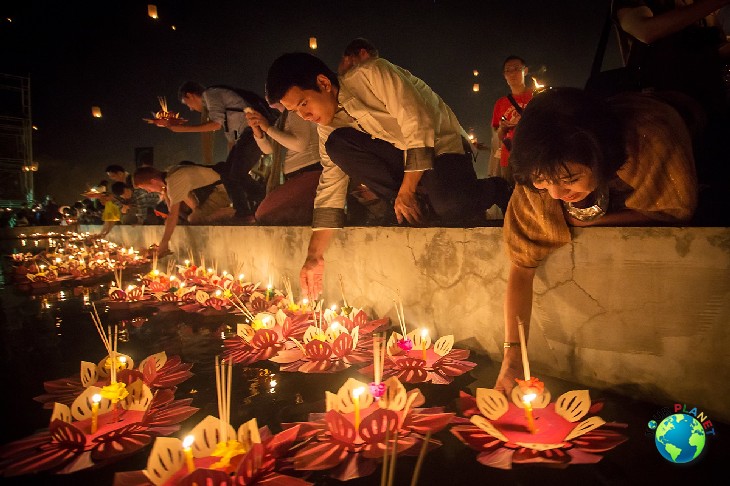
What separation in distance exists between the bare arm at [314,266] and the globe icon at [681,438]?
2.10 m

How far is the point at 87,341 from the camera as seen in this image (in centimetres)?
282

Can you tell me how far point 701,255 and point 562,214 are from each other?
483mm

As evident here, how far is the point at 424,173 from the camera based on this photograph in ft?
8.86

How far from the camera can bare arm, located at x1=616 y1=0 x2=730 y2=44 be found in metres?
1.80

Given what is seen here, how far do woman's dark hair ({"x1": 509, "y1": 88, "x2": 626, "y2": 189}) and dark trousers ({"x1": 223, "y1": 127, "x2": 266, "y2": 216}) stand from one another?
4.45 metres

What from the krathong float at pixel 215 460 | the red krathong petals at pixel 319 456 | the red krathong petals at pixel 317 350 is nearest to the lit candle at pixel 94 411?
the krathong float at pixel 215 460

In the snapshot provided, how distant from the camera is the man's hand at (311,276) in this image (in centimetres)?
280

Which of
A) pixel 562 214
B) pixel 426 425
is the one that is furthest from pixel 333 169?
pixel 426 425

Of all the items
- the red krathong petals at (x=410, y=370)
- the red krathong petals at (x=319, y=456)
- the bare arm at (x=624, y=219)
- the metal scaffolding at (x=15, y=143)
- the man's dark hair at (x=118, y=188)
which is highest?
the metal scaffolding at (x=15, y=143)

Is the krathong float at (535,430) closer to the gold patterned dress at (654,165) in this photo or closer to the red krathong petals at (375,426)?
the red krathong petals at (375,426)

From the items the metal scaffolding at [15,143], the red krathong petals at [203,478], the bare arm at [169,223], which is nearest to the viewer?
the red krathong petals at [203,478]

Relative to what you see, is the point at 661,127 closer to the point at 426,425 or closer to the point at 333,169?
the point at 426,425

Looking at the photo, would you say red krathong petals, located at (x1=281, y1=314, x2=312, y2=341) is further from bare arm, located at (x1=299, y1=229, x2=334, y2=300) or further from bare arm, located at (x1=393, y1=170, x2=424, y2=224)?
bare arm, located at (x1=393, y1=170, x2=424, y2=224)

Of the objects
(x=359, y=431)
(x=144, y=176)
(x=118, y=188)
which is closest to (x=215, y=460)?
(x=359, y=431)
